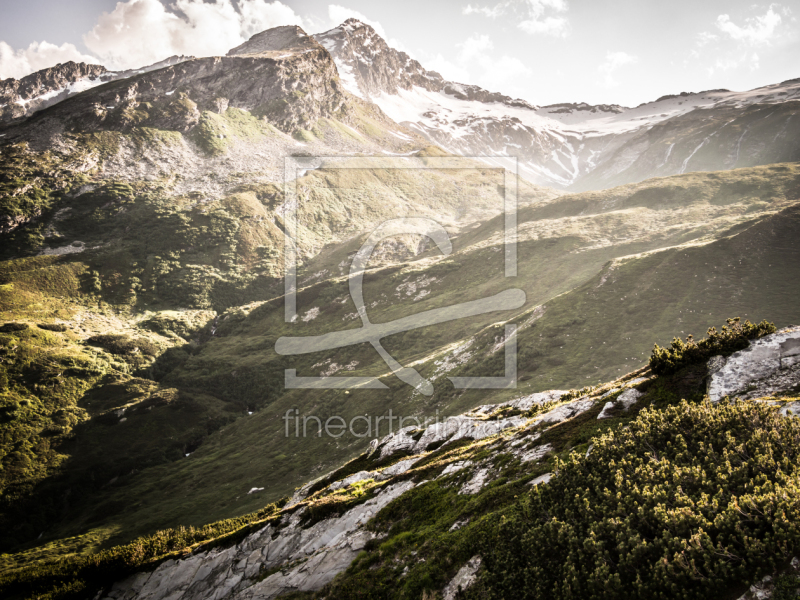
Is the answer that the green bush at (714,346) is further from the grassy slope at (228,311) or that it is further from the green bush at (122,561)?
the grassy slope at (228,311)

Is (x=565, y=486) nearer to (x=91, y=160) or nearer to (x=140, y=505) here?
(x=140, y=505)

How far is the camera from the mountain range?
17.9 meters

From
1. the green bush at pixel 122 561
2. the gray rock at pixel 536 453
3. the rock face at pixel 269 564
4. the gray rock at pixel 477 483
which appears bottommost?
the green bush at pixel 122 561

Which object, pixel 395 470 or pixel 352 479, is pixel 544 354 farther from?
pixel 352 479

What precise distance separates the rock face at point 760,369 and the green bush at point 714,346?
1.16 ft

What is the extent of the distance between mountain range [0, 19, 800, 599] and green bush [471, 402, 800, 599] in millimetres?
207

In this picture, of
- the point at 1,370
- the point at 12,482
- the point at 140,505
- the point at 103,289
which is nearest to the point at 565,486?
the point at 140,505

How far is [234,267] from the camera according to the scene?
169 meters

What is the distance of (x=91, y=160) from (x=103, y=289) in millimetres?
95320

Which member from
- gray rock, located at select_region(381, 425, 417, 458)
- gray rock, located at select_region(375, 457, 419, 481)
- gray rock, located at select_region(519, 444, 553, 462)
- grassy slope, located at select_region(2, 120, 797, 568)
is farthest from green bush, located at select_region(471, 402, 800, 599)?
grassy slope, located at select_region(2, 120, 797, 568)

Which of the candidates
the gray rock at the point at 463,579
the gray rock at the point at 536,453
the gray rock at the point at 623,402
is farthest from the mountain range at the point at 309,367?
the gray rock at the point at 536,453

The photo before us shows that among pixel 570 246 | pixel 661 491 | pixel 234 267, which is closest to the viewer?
pixel 661 491

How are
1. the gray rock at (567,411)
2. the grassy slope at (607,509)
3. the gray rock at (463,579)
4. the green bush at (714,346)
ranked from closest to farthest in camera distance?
the grassy slope at (607,509) < the gray rock at (463,579) < the green bush at (714,346) < the gray rock at (567,411)

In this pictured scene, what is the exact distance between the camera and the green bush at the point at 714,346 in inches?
693
